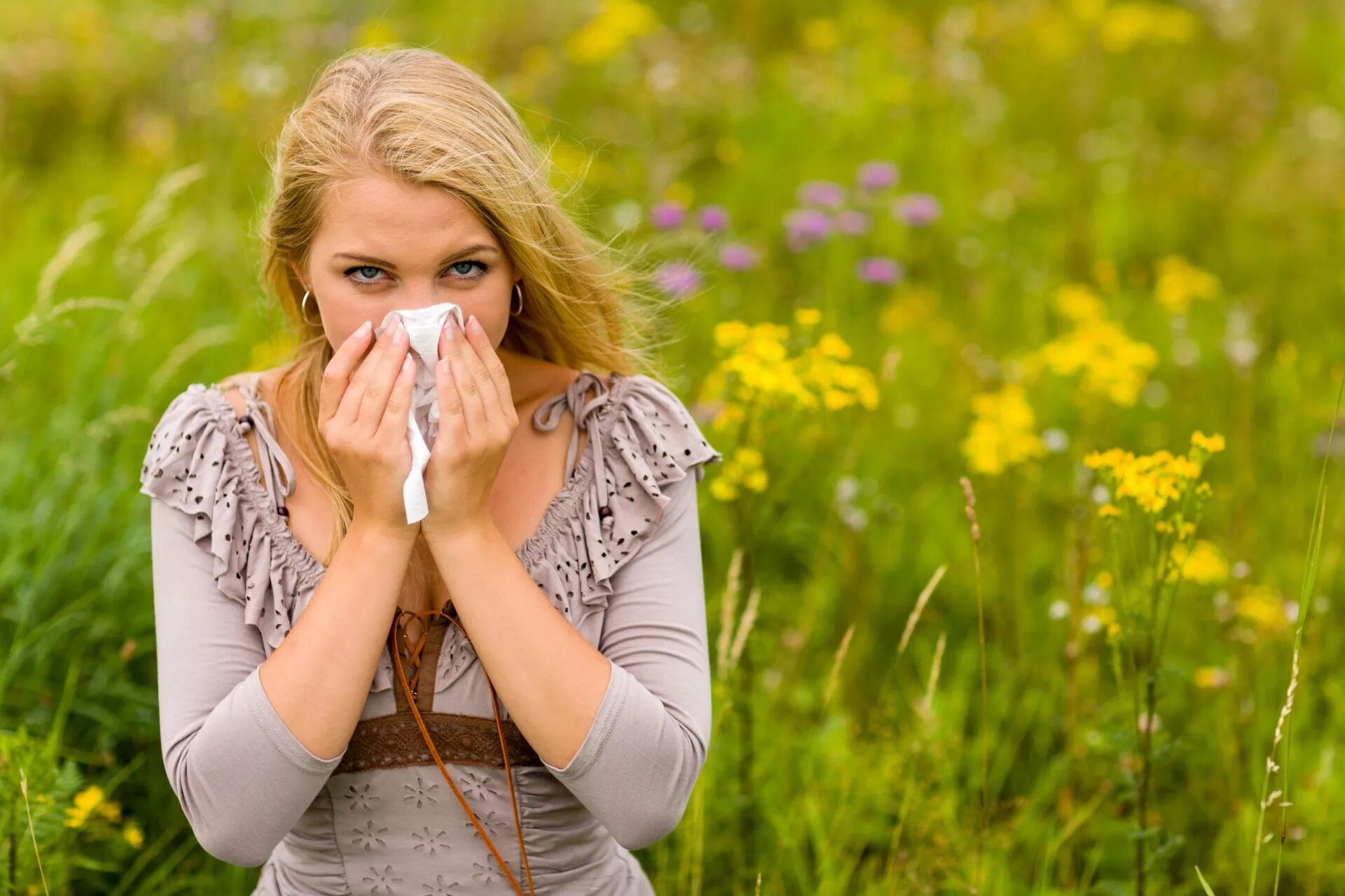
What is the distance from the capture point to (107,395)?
9.40 feet

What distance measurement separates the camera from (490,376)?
1.47 m

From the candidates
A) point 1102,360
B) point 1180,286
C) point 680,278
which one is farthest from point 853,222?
point 1180,286

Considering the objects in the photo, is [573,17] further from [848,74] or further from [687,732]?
[687,732]

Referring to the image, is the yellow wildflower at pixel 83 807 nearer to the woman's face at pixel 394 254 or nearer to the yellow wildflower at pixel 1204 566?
the woman's face at pixel 394 254

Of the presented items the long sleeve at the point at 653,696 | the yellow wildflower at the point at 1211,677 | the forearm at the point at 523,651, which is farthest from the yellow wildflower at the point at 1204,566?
the forearm at the point at 523,651

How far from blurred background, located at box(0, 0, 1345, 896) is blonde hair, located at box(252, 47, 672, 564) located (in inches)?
11.3

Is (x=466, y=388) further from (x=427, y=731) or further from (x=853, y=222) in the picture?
(x=853, y=222)

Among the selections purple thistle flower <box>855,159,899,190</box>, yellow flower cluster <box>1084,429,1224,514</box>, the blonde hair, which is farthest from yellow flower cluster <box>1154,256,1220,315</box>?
the blonde hair

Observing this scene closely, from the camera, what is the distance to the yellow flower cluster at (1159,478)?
1.73 meters

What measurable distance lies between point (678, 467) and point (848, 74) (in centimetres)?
444

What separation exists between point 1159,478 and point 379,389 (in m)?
1.13

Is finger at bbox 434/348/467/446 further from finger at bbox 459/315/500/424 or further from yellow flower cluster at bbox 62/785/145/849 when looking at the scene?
yellow flower cluster at bbox 62/785/145/849

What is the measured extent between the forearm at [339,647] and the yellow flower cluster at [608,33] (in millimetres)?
3790

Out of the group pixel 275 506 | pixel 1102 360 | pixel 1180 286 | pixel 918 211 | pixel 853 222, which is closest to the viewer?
pixel 275 506
